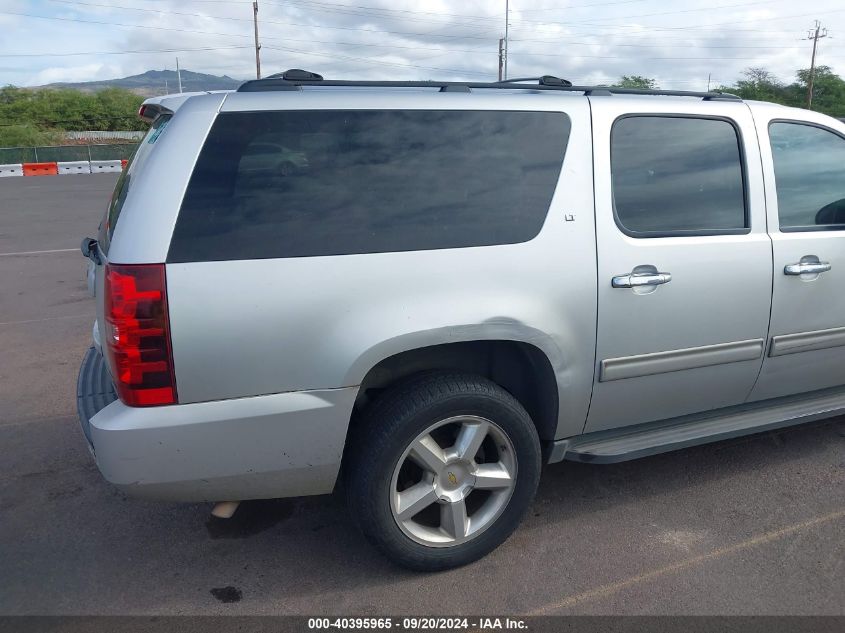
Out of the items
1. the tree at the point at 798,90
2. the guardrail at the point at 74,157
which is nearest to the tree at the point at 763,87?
the tree at the point at 798,90

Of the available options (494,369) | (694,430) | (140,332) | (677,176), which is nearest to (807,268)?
(677,176)

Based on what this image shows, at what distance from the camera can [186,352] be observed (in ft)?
8.20

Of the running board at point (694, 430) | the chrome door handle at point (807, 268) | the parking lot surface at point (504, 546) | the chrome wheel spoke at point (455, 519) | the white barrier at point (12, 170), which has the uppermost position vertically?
the chrome door handle at point (807, 268)

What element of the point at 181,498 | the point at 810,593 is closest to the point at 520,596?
the point at 810,593

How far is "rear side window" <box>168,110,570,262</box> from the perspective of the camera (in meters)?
2.59

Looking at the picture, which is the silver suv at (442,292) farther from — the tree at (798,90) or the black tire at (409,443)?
the tree at (798,90)

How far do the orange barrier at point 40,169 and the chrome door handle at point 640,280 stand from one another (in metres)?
30.0

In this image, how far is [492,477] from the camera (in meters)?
3.03

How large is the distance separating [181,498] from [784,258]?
2807 millimetres

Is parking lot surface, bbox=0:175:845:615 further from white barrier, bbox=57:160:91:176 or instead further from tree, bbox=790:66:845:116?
tree, bbox=790:66:845:116

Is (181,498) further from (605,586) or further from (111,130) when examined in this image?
(111,130)

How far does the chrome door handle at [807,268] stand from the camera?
3471 mm

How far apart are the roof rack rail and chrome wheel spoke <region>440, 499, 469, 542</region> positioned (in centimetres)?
167

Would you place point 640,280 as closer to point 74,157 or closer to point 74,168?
point 74,168
